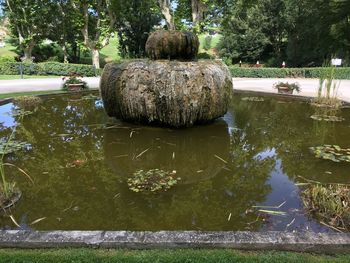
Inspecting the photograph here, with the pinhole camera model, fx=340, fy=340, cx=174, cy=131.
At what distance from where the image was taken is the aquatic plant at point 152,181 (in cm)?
422

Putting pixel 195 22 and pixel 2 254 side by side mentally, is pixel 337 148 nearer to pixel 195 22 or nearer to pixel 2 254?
pixel 2 254

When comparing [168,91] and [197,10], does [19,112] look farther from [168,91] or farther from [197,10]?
[197,10]

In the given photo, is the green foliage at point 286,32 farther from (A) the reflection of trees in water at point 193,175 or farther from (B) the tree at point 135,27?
(A) the reflection of trees in water at point 193,175

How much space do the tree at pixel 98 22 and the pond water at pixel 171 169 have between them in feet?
69.3

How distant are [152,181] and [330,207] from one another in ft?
6.93

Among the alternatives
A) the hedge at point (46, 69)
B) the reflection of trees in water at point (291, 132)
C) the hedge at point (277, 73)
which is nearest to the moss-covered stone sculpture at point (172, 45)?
the reflection of trees in water at point (291, 132)

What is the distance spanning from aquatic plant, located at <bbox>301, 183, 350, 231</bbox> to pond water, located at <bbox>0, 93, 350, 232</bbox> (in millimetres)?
122

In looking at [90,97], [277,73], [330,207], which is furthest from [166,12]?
[330,207]

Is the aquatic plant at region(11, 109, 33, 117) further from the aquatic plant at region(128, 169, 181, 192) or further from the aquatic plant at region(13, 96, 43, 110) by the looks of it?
the aquatic plant at region(128, 169, 181, 192)

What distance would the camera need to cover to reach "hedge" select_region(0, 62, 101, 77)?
23.6 metres

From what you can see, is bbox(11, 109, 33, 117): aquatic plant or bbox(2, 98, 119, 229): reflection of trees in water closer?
bbox(2, 98, 119, 229): reflection of trees in water

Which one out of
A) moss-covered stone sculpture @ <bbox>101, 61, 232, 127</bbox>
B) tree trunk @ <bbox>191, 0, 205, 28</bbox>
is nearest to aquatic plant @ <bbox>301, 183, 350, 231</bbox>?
moss-covered stone sculpture @ <bbox>101, 61, 232, 127</bbox>

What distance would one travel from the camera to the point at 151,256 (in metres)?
2.78

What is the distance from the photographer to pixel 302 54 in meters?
35.8
